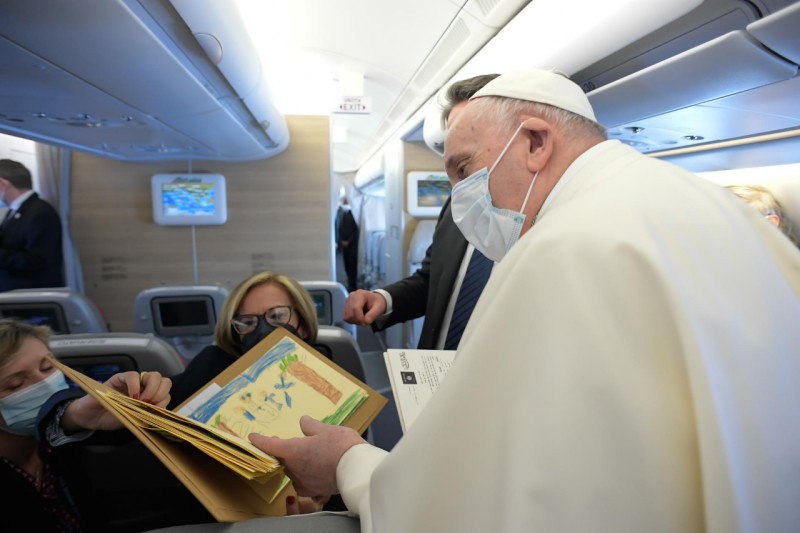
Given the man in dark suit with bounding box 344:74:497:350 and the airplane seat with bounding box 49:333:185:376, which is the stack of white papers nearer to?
the man in dark suit with bounding box 344:74:497:350

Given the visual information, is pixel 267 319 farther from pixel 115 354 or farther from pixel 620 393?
pixel 620 393

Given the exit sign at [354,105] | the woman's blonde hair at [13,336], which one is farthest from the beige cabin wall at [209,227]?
the woman's blonde hair at [13,336]

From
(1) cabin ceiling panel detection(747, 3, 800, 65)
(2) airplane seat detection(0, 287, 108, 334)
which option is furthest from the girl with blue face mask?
(1) cabin ceiling panel detection(747, 3, 800, 65)

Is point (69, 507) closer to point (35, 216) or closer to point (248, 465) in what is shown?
point (248, 465)

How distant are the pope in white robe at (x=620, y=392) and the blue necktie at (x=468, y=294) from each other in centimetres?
134

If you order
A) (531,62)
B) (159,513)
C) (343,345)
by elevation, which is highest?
(531,62)

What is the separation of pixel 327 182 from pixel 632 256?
15.7ft

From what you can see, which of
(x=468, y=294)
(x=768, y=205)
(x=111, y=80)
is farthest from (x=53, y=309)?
(x=768, y=205)

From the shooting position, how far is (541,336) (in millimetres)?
582

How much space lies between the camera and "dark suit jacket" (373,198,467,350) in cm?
214

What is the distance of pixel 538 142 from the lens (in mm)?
1091

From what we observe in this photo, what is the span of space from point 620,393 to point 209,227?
17.2 ft

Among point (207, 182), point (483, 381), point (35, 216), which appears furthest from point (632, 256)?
point (207, 182)

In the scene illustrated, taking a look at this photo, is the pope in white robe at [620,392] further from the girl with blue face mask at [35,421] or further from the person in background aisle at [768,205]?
the person in background aisle at [768,205]
